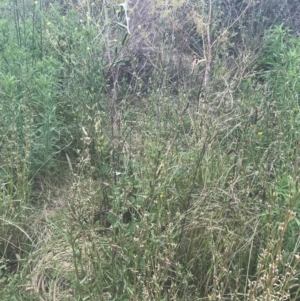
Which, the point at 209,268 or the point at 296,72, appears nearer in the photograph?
the point at 209,268

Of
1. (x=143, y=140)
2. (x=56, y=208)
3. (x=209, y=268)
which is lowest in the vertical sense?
(x=56, y=208)

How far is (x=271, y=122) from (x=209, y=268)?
1254 mm

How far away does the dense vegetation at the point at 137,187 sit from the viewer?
2201mm

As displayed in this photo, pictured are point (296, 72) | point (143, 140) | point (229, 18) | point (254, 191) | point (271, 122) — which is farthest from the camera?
point (229, 18)

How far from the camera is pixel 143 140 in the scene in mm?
3031

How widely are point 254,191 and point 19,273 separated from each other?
53.3 inches

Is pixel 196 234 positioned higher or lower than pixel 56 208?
higher

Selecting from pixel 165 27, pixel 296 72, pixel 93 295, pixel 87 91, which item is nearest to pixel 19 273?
pixel 93 295

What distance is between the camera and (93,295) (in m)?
2.17

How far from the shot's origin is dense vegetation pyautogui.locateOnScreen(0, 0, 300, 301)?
7.22 ft

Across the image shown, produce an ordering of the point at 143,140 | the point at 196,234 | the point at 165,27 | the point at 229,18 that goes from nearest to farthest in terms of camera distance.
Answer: the point at 196,234, the point at 143,140, the point at 165,27, the point at 229,18

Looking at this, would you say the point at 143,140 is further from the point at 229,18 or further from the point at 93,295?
the point at 229,18

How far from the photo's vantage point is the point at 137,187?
2.68 m

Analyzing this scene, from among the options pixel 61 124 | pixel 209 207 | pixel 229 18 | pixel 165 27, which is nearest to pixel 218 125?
pixel 209 207
